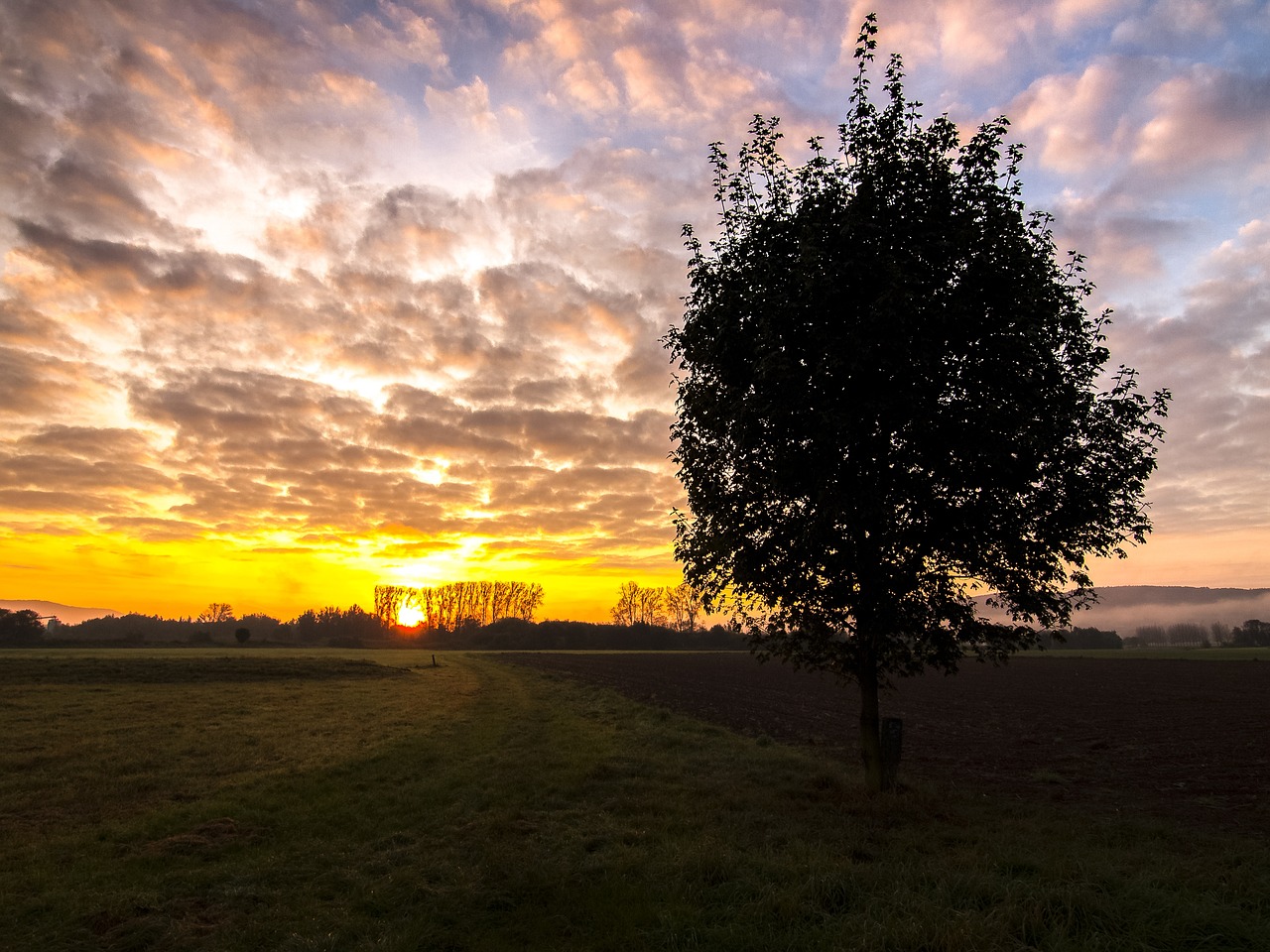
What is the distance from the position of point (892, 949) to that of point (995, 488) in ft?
31.4

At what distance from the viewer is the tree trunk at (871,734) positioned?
15.6 metres

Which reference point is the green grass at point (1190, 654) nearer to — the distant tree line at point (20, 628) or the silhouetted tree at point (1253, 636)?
the silhouetted tree at point (1253, 636)

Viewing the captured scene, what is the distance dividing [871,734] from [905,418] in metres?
7.56

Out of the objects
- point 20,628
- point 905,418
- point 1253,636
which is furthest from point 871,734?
point 1253,636

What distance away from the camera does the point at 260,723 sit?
2766 centimetres

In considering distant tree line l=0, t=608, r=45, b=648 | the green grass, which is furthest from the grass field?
distant tree line l=0, t=608, r=45, b=648

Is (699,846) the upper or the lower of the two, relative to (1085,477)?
lower

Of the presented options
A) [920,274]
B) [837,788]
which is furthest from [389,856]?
[920,274]

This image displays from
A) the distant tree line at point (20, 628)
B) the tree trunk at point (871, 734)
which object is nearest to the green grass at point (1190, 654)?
the tree trunk at point (871, 734)

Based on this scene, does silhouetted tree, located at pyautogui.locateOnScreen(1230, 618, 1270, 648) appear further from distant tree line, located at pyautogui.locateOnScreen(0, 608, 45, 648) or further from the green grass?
distant tree line, located at pyautogui.locateOnScreen(0, 608, 45, 648)

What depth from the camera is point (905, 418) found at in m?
14.2

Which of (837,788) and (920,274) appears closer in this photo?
(920,274)

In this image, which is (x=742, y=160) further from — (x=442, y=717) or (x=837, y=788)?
(x=442, y=717)

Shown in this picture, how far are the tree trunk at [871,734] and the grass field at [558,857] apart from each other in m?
0.70
